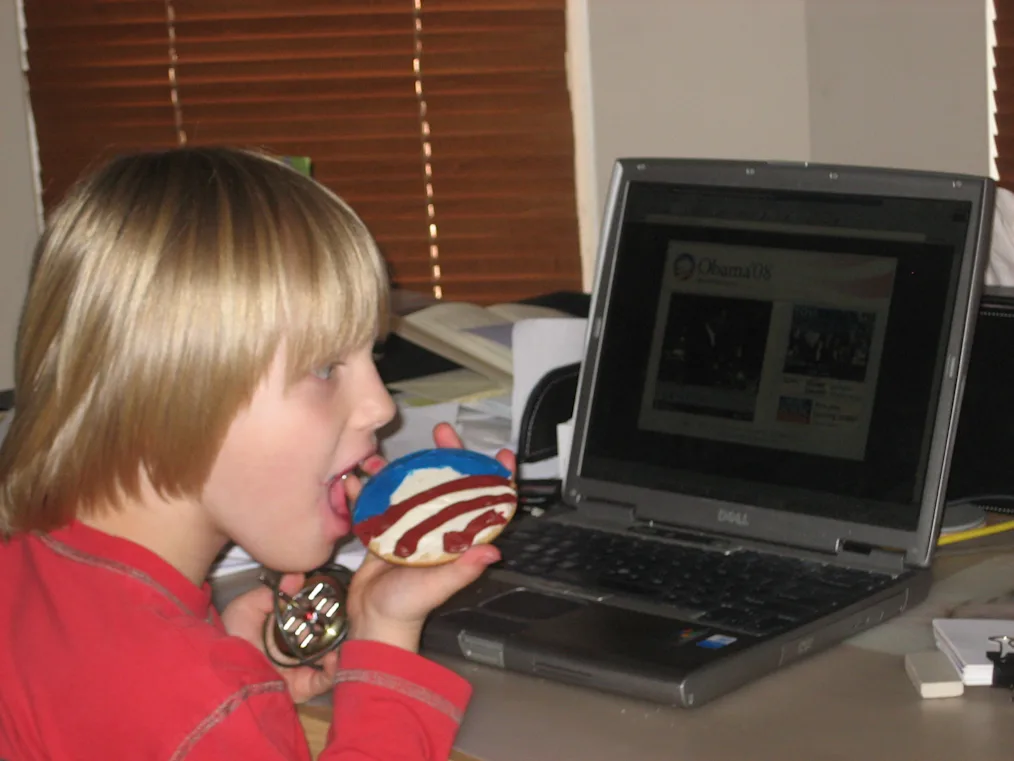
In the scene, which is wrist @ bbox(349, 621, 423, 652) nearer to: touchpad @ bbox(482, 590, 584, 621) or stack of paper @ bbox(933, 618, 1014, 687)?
touchpad @ bbox(482, 590, 584, 621)

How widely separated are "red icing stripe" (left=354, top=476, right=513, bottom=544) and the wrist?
A: 6 centimetres

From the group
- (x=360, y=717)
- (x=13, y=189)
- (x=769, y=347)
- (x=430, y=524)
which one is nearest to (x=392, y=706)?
(x=360, y=717)

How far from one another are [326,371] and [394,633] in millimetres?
181

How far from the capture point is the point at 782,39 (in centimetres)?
228

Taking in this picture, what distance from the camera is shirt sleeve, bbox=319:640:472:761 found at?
807mm

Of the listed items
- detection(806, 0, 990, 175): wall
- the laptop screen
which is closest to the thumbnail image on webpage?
the laptop screen

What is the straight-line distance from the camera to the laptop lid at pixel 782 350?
3.32ft

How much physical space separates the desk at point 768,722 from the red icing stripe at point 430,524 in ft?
0.34

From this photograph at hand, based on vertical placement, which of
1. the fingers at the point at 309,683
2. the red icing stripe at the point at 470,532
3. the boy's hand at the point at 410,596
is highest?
the red icing stripe at the point at 470,532

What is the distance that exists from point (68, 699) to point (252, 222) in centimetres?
30

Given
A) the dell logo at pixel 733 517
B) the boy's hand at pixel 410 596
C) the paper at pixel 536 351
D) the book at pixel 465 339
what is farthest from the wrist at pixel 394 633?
the book at pixel 465 339

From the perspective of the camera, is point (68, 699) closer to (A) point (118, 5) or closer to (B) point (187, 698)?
(B) point (187, 698)

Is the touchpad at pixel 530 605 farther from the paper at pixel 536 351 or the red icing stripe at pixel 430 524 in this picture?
the paper at pixel 536 351

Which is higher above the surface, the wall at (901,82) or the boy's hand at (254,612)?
the wall at (901,82)
